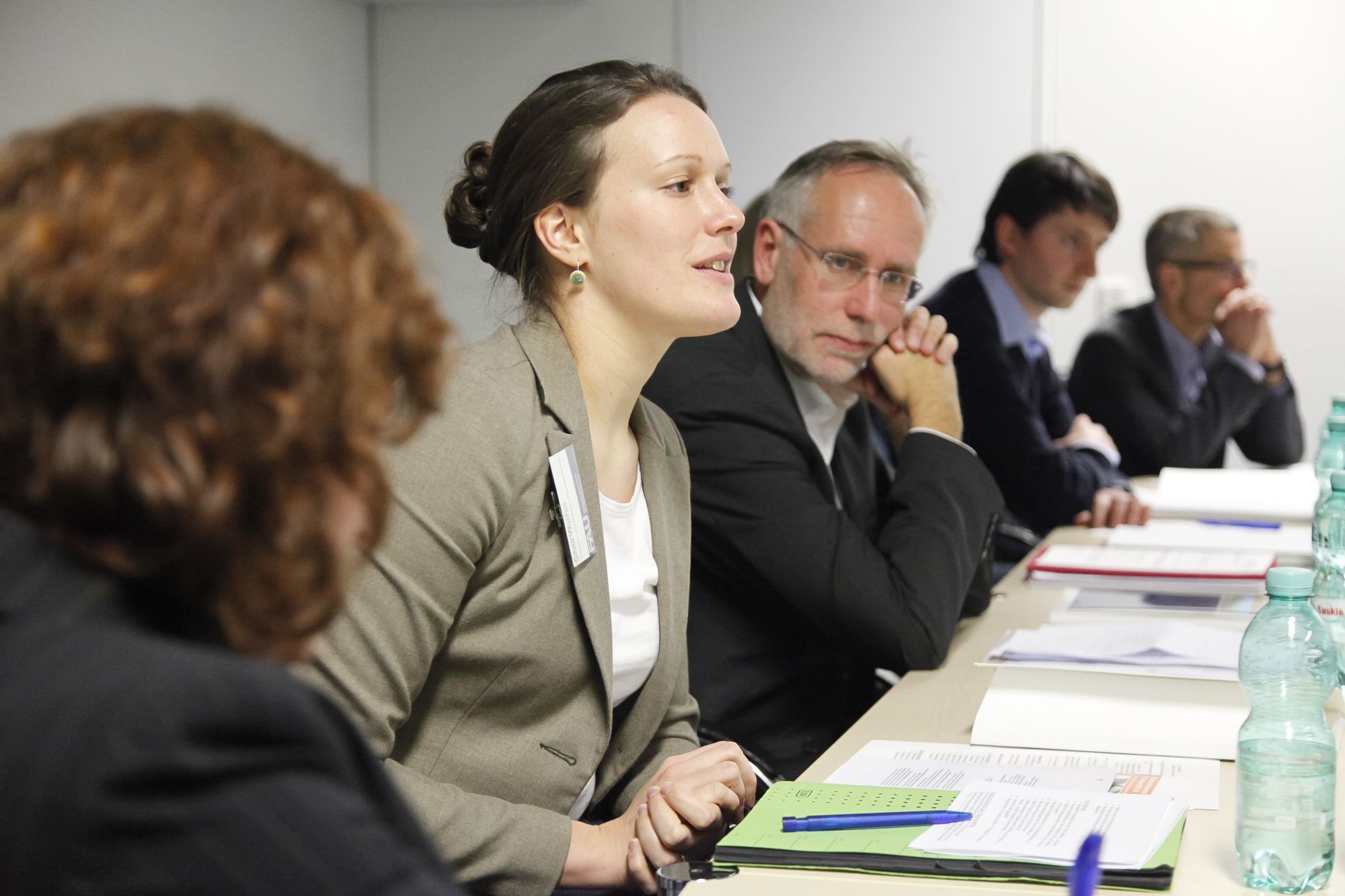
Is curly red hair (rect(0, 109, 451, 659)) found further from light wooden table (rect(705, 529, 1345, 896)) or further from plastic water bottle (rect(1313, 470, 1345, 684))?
plastic water bottle (rect(1313, 470, 1345, 684))

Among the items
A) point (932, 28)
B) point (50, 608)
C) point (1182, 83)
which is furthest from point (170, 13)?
point (50, 608)

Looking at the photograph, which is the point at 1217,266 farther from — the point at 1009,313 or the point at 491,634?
the point at 491,634

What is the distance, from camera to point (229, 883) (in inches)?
19.5

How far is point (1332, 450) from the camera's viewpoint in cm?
229

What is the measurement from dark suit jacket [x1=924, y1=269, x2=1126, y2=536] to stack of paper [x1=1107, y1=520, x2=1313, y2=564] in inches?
6.8

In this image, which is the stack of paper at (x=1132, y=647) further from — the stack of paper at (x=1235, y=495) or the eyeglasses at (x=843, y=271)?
the stack of paper at (x=1235, y=495)

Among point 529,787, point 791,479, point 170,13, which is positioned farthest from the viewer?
point 170,13

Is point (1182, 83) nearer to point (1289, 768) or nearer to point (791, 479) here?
point (791, 479)

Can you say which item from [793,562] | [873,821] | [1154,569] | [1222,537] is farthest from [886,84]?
[873,821]

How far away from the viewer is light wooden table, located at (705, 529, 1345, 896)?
1024 millimetres

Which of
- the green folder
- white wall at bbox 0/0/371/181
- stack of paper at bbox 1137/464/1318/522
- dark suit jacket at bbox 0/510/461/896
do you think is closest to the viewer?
dark suit jacket at bbox 0/510/461/896

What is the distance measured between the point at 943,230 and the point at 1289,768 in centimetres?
396

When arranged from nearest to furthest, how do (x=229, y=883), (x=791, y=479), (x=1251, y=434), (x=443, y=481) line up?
(x=229, y=883) → (x=443, y=481) → (x=791, y=479) → (x=1251, y=434)

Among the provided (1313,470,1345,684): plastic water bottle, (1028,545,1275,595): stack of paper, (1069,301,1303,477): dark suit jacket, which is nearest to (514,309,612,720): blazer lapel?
(1313,470,1345,684): plastic water bottle
